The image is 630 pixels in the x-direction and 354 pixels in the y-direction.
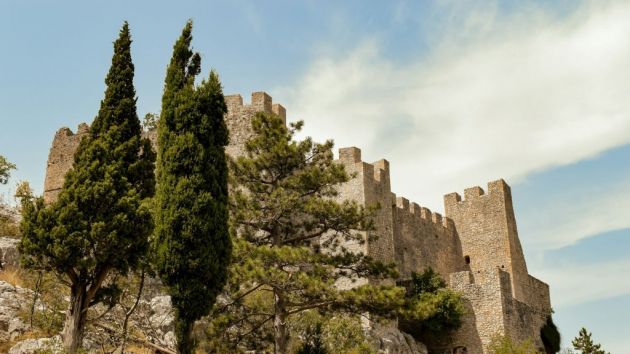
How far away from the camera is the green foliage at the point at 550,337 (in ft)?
116

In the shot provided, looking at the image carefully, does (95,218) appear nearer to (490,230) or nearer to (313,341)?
(313,341)

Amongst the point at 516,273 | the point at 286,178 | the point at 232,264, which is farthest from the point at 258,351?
the point at 516,273

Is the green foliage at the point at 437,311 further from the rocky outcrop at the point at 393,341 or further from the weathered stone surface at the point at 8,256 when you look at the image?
the weathered stone surface at the point at 8,256

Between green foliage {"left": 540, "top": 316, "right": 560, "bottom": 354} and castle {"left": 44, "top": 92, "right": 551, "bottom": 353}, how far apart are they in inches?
16.7

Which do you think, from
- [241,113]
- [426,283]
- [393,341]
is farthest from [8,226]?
[426,283]

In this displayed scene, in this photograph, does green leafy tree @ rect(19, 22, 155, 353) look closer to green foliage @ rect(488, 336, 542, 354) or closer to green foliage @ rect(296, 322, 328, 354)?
green foliage @ rect(296, 322, 328, 354)

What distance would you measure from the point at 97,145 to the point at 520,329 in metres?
22.3

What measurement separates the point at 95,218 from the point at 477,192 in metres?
27.4

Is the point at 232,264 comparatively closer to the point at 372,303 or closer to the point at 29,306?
the point at 372,303

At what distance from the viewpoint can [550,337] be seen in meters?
35.6

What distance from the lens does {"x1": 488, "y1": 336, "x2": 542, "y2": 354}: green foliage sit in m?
29.0

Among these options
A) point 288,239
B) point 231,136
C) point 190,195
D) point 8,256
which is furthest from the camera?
point 231,136

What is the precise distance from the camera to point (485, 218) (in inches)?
1532

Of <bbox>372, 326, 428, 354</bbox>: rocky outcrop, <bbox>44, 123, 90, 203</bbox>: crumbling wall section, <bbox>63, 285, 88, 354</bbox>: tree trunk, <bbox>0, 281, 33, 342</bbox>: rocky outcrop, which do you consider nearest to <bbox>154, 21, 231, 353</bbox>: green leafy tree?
<bbox>63, 285, 88, 354</bbox>: tree trunk
